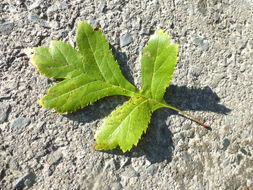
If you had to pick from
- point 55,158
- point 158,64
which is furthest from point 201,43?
point 55,158

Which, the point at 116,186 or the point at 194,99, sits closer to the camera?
the point at 116,186

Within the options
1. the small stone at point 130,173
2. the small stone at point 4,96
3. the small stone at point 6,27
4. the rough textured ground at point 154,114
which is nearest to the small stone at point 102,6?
the rough textured ground at point 154,114

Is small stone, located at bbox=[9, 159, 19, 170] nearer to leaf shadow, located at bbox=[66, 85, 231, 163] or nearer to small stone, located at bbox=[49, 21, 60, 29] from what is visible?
leaf shadow, located at bbox=[66, 85, 231, 163]

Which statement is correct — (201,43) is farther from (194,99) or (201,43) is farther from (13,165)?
(13,165)

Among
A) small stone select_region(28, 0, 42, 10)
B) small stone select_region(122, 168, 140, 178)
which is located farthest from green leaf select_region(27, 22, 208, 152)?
small stone select_region(28, 0, 42, 10)

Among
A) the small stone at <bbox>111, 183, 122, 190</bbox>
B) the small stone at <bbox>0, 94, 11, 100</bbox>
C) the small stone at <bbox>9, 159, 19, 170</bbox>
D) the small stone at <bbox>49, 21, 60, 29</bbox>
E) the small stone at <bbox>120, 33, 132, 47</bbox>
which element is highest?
the small stone at <bbox>49, 21, 60, 29</bbox>

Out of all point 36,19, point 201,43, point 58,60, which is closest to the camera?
point 58,60
